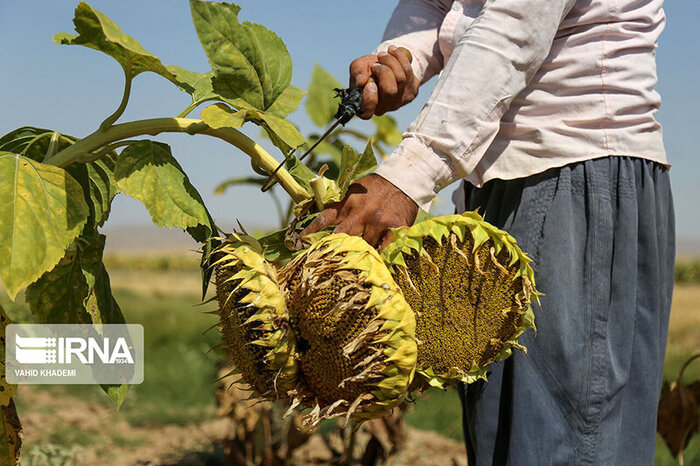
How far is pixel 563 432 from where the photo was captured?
1.22 meters

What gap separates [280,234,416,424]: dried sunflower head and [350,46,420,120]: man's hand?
34 centimetres

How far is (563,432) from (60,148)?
97cm

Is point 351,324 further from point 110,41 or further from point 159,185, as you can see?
point 110,41

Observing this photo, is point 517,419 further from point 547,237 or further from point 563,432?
point 547,237

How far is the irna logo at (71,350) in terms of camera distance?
1.21 meters

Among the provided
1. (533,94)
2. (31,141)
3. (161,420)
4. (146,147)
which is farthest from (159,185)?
(161,420)

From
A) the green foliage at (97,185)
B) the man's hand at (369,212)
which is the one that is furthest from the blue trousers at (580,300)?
the green foliage at (97,185)

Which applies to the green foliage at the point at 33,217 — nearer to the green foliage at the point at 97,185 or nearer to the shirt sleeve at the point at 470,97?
the green foliage at the point at 97,185

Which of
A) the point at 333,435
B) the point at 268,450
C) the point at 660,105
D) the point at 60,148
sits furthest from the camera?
the point at 333,435

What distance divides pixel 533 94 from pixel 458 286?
1.36 feet

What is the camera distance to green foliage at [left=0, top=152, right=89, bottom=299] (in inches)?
35.7

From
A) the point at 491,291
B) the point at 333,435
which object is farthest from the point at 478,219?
the point at 333,435

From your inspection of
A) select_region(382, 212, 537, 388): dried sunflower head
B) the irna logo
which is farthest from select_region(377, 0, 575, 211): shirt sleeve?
the irna logo

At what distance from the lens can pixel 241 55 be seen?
102 cm
